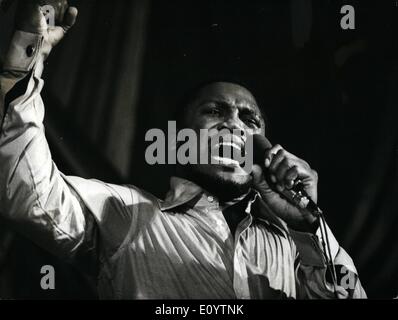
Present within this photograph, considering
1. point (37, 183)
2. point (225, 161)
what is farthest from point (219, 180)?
point (37, 183)

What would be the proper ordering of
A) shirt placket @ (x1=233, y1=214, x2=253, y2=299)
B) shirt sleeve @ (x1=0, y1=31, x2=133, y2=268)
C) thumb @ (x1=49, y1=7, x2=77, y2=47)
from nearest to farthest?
shirt sleeve @ (x1=0, y1=31, x2=133, y2=268), shirt placket @ (x1=233, y1=214, x2=253, y2=299), thumb @ (x1=49, y1=7, x2=77, y2=47)

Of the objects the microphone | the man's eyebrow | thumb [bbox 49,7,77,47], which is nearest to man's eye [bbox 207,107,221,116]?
the man's eyebrow

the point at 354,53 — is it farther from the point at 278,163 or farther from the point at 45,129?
the point at 45,129

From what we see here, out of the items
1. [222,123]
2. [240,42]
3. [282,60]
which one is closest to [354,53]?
[282,60]

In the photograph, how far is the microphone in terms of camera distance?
6.76 ft

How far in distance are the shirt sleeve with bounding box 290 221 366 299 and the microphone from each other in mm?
77

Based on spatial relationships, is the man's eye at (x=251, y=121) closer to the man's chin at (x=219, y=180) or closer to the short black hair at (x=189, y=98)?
the short black hair at (x=189, y=98)

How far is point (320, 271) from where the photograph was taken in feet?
6.68

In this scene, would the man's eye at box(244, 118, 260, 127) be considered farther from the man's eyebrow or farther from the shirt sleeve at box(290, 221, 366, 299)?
the shirt sleeve at box(290, 221, 366, 299)

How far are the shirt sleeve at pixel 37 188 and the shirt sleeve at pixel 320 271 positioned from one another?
0.54 meters

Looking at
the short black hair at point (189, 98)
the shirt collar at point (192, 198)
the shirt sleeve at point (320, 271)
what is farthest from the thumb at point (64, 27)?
the shirt sleeve at point (320, 271)

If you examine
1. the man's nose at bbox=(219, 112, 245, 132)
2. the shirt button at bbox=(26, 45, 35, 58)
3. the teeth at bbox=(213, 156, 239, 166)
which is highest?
the shirt button at bbox=(26, 45, 35, 58)

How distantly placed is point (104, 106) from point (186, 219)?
0.45m

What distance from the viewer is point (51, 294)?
1.97 m
